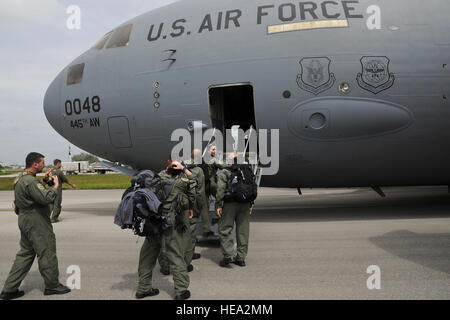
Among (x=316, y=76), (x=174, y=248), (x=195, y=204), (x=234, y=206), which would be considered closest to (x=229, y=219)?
(x=234, y=206)

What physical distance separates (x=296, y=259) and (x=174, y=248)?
2406mm

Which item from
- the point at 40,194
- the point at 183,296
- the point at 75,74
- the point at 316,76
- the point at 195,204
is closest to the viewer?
the point at 183,296

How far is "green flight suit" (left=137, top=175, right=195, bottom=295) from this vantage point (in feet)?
14.5

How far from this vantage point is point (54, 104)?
10984 millimetres

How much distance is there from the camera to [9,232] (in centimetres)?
916

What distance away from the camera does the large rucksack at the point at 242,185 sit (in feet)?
18.7

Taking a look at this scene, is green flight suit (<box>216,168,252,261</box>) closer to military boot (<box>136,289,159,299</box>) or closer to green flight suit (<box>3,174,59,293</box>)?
military boot (<box>136,289,159,299</box>)

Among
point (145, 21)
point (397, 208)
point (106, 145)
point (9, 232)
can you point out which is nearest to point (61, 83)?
point (106, 145)

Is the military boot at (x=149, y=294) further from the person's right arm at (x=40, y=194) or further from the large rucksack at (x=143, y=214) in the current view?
the person's right arm at (x=40, y=194)

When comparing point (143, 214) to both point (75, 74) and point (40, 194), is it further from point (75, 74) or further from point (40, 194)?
point (75, 74)

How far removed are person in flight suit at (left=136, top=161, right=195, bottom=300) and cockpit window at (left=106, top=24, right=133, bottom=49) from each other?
23.3ft

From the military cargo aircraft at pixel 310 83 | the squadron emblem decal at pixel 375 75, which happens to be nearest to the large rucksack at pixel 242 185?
the military cargo aircraft at pixel 310 83

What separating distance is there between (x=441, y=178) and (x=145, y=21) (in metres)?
9.32

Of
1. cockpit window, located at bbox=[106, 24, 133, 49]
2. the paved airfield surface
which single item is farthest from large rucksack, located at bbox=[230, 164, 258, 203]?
cockpit window, located at bbox=[106, 24, 133, 49]
